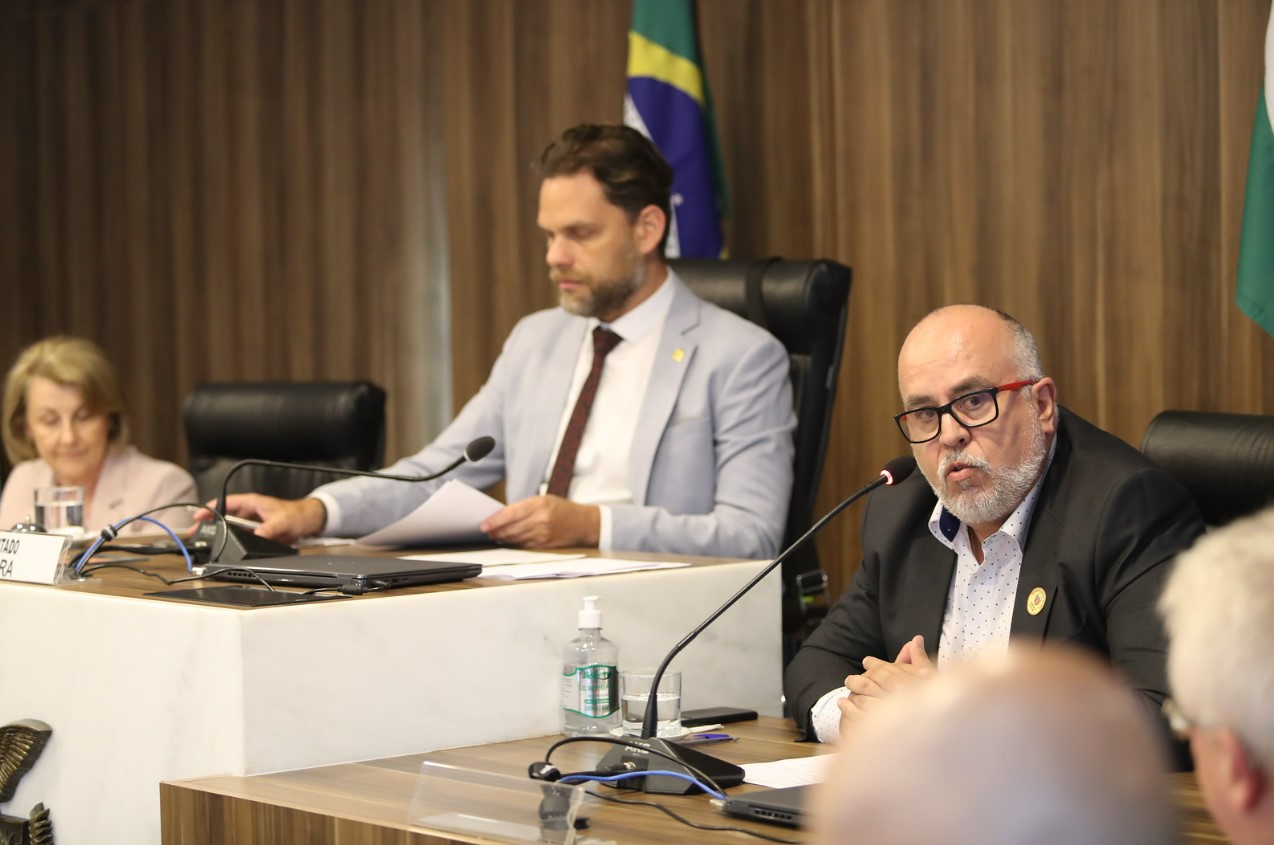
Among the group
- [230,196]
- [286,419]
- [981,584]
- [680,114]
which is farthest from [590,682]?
[230,196]

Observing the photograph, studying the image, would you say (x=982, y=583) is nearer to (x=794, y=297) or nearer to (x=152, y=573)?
(x=794, y=297)

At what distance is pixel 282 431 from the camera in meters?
3.90

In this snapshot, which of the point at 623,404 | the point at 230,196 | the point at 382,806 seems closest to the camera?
the point at 382,806

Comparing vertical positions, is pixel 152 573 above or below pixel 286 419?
below

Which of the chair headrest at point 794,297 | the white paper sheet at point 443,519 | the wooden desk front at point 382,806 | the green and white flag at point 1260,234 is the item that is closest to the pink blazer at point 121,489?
the white paper sheet at point 443,519

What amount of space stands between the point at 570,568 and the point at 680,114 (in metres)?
2.35

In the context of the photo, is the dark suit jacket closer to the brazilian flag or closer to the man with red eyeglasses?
the man with red eyeglasses

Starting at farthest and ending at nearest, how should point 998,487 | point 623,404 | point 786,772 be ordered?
point 623,404
point 998,487
point 786,772

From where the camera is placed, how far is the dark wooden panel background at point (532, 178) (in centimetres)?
372

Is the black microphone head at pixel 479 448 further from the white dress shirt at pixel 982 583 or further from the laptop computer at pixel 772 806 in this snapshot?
the laptop computer at pixel 772 806

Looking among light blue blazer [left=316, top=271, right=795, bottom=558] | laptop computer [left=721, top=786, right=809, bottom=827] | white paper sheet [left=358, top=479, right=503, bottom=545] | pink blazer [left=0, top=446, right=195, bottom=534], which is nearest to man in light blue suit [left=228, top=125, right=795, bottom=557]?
light blue blazer [left=316, top=271, right=795, bottom=558]

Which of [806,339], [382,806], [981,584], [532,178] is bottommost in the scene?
[382,806]

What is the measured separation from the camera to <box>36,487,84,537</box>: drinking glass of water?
276 centimetres

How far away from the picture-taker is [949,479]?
83.7 inches
